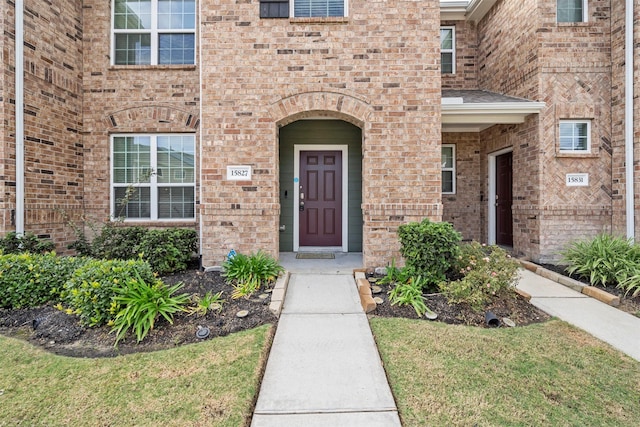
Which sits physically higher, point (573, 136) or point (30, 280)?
point (573, 136)

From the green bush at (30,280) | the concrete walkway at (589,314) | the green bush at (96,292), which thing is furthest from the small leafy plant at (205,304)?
the concrete walkway at (589,314)

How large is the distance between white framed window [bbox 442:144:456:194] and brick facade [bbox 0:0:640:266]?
1227mm

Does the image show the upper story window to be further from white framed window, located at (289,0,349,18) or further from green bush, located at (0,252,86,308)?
green bush, located at (0,252,86,308)

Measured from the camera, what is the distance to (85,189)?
21.3 feet

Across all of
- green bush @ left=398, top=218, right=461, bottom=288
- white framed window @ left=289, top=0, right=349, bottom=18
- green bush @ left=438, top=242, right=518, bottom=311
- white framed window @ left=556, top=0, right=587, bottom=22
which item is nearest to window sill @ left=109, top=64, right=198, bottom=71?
white framed window @ left=289, top=0, right=349, bottom=18

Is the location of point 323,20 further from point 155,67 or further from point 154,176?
point 154,176

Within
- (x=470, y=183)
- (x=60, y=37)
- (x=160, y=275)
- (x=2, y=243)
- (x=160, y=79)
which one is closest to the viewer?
(x=2, y=243)

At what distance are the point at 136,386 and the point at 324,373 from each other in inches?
59.5

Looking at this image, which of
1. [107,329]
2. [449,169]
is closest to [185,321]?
[107,329]

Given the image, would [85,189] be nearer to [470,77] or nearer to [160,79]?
[160,79]

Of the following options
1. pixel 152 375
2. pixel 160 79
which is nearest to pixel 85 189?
pixel 160 79

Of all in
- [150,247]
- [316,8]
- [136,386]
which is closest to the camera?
[136,386]

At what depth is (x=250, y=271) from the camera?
4691mm

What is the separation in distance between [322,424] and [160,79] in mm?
6678
